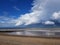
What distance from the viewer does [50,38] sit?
431cm

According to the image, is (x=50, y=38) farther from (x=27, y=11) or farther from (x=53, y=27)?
(x=27, y=11)

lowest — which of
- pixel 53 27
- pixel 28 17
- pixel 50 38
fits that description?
pixel 50 38

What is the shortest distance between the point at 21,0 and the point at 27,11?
40 centimetres

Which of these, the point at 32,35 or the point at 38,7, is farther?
the point at 32,35

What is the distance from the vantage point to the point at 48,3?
4.36 metres

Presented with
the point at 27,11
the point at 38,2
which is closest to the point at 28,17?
the point at 27,11

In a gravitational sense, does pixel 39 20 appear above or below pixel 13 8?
below

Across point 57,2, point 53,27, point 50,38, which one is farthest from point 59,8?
point 50,38

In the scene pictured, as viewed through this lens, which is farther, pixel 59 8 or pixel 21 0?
pixel 21 0

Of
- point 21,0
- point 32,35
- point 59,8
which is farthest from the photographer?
point 32,35

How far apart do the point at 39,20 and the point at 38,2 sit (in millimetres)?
526

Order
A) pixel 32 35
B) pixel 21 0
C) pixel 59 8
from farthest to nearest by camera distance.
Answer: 1. pixel 32 35
2. pixel 21 0
3. pixel 59 8

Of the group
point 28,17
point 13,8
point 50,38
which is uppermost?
point 13,8

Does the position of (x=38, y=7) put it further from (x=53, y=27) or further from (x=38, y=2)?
(x=53, y=27)
